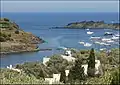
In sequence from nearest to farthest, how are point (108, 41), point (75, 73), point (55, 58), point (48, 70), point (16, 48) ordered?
point (75, 73), point (48, 70), point (55, 58), point (16, 48), point (108, 41)

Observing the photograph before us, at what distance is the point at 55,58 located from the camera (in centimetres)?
1955

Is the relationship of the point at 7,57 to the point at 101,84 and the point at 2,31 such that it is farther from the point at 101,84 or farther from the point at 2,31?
the point at 101,84

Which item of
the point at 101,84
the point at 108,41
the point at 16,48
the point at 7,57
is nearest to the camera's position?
the point at 101,84

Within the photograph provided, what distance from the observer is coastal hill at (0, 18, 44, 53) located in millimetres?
37753

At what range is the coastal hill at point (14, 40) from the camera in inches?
1486

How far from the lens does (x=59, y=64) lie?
1777 cm

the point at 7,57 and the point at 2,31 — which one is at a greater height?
the point at 2,31

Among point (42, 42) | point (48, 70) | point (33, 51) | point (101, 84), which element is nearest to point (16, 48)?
point (33, 51)

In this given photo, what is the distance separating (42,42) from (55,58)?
26.0 m

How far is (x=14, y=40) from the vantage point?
132ft

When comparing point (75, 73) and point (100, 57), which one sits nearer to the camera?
point (75, 73)

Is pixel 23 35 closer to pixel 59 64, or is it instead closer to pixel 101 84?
pixel 59 64

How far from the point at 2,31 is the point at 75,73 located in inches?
1162

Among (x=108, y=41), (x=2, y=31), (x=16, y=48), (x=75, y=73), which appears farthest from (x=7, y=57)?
(x=75, y=73)
